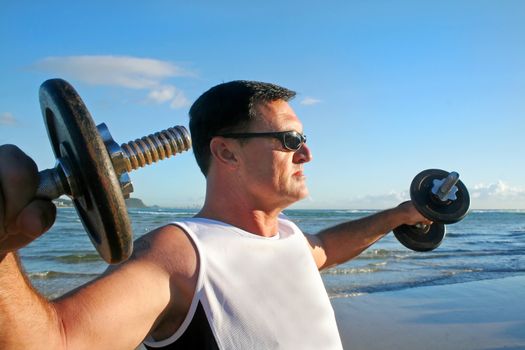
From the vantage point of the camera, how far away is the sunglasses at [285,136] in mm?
2404

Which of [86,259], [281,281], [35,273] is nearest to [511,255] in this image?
[86,259]

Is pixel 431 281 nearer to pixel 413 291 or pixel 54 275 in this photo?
pixel 413 291

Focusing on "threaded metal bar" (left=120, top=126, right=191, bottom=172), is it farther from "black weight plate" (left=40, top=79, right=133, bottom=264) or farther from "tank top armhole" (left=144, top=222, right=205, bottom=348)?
"tank top armhole" (left=144, top=222, right=205, bottom=348)

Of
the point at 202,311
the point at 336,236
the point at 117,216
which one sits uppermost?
the point at 117,216

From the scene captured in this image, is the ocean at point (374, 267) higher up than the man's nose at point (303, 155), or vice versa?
the man's nose at point (303, 155)

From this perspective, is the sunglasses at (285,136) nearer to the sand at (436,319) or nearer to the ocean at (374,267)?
the sand at (436,319)

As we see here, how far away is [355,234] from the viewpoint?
3273 millimetres

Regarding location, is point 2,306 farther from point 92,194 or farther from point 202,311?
point 202,311

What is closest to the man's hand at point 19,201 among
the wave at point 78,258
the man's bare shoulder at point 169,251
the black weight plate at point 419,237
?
the man's bare shoulder at point 169,251

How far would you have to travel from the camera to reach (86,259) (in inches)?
438

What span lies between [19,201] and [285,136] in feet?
5.07

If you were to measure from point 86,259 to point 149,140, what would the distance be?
418 inches

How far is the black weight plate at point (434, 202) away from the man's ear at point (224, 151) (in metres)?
1.34

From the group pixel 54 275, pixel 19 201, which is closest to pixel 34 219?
pixel 19 201
